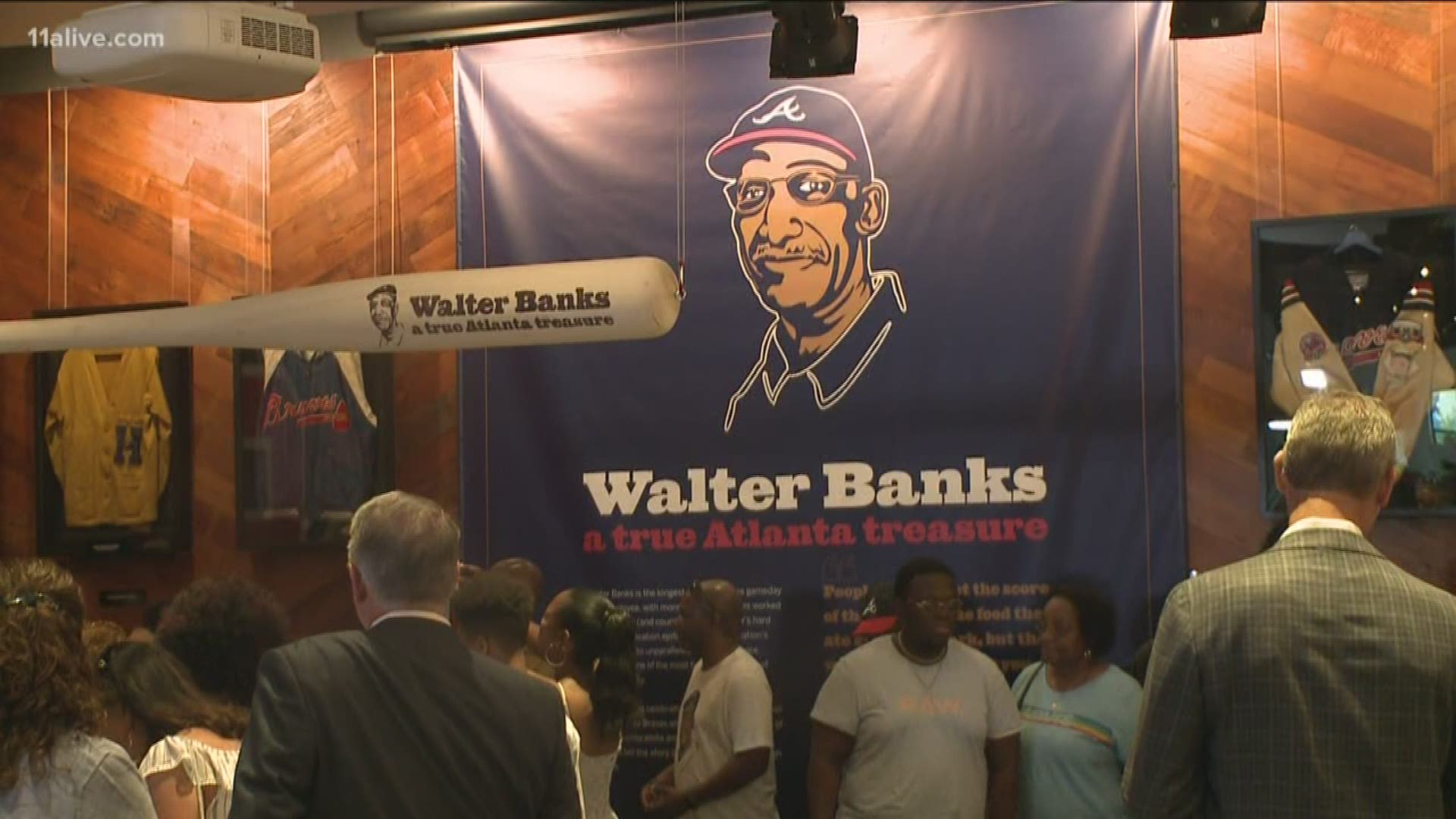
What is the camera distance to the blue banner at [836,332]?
223 inches

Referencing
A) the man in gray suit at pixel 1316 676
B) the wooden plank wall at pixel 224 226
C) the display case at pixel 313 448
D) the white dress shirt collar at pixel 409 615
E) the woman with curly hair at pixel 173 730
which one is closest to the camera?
the man in gray suit at pixel 1316 676

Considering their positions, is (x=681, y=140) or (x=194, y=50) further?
(x=681, y=140)

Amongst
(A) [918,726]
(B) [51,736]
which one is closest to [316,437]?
(A) [918,726]

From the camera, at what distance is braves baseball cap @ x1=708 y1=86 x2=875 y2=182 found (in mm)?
6031

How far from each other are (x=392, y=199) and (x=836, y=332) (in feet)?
6.33

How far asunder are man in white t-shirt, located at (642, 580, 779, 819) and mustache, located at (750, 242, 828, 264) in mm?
1253

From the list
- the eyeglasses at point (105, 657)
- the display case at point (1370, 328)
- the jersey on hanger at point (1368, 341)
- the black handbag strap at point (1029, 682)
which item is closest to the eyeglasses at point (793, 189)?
the display case at point (1370, 328)

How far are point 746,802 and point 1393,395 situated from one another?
2.47 metres

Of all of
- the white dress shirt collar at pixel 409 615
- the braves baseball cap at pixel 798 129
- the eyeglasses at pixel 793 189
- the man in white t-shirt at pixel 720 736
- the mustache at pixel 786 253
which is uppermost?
the braves baseball cap at pixel 798 129

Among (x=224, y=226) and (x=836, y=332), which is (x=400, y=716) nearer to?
(x=836, y=332)

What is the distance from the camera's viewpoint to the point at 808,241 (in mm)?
6055

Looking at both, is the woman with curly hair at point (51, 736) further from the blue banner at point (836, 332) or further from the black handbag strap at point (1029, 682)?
the blue banner at point (836, 332)

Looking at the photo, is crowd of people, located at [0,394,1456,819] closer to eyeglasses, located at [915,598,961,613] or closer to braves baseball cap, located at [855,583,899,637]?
eyeglasses, located at [915,598,961,613]

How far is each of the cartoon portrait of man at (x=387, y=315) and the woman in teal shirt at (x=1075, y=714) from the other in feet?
7.61
